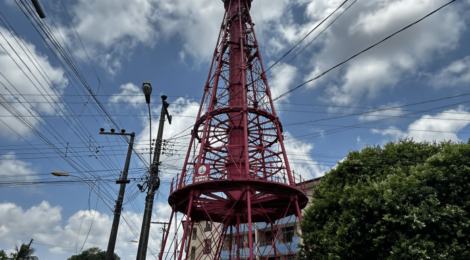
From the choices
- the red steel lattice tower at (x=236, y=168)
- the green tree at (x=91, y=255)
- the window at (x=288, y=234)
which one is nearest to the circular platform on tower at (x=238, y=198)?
the red steel lattice tower at (x=236, y=168)

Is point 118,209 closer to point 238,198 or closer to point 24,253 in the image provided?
point 238,198

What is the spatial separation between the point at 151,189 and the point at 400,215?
979 centimetres

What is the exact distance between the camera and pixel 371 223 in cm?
1296

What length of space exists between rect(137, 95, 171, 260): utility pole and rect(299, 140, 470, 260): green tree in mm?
7398

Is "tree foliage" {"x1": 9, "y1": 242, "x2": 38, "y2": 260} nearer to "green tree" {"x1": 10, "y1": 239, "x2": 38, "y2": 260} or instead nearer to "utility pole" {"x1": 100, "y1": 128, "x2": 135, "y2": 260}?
"green tree" {"x1": 10, "y1": 239, "x2": 38, "y2": 260}

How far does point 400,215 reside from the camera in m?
12.0

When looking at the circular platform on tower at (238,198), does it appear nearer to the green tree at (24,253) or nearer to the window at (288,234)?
the window at (288,234)

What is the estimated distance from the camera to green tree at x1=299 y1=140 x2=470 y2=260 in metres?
11.1

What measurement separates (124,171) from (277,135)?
1079 cm

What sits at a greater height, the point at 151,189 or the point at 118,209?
the point at 151,189

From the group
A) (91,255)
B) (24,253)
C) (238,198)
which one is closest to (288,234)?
(238,198)

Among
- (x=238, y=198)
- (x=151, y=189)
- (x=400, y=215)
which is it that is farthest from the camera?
(x=238, y=198)

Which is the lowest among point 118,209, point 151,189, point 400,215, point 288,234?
point 400,215

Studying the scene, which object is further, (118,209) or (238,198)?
(238,198)
